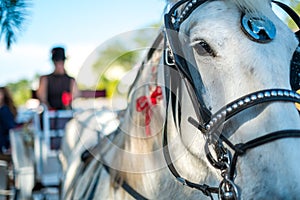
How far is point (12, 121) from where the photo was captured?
228 inches

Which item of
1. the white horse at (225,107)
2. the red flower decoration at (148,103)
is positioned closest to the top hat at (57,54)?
the red flower decoration at (148,103)

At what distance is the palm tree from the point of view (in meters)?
2.14

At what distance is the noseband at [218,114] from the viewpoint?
1582 millimetres

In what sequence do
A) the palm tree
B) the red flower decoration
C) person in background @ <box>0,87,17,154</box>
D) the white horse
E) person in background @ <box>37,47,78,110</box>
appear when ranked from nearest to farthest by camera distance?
the white horse
the palm tree
the red flower decoration
person in background @ <box>0,87,17,154</box>
person in background @ <box>37,47,78,110</box>

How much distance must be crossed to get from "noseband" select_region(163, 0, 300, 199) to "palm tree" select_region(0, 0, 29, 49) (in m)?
0.66

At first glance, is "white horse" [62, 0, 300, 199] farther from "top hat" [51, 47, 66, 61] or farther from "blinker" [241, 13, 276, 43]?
"top hat" [51, 47, 66, 61]

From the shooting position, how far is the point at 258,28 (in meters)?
1.68

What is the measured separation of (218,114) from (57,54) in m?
4.32

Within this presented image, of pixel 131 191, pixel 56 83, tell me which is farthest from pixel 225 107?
pixel 56 83

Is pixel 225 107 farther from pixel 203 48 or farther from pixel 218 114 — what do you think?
pixel 203 48

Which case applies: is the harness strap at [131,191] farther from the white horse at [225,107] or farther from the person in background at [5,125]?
the person in background at [5,125]

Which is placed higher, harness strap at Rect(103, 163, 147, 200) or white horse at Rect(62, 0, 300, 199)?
white horse at Rect(62, 0, 300, 199)

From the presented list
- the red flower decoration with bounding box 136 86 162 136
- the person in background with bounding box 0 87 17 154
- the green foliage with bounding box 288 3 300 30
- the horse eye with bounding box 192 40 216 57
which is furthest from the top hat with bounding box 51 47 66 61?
the horse eye with bounding box 192 40 216 57

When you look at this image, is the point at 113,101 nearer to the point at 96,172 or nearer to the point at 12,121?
the point at 96,172
